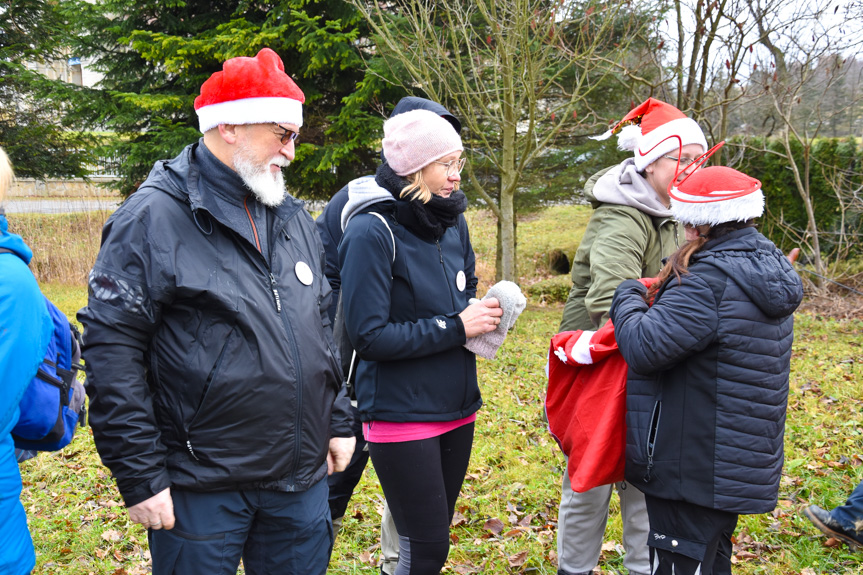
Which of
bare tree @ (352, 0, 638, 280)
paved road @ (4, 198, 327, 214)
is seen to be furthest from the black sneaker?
paved road @ (4, 198, 327, 214)

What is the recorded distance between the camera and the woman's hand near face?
2.56 m

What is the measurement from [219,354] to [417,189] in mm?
1033

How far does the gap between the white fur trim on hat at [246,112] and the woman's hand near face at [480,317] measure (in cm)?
99

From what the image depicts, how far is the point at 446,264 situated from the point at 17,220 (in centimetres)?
1346

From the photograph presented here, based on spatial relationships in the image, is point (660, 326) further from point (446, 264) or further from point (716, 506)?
point (446, 264)

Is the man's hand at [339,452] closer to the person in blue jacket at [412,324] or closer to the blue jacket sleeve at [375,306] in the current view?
the person in blue jacket at [412,324]

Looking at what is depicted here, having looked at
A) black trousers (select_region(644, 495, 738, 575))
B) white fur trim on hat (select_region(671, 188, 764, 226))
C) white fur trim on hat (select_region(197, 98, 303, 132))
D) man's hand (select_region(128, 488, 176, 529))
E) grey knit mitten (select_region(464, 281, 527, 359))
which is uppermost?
white fur trim on hat (select_region(197, 98, 303, 132))

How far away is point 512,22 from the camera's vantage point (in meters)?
8.23

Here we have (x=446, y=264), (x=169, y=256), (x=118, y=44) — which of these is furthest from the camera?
(x=118, y=44)

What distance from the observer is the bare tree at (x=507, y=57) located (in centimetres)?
821

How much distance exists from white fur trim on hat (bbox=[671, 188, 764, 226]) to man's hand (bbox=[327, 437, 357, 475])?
1.48 meters

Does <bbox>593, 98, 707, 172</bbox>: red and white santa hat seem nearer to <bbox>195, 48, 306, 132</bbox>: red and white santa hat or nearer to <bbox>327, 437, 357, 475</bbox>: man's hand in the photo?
<bbox>195, 48, 306, 132</bbox>: red and white santa hat

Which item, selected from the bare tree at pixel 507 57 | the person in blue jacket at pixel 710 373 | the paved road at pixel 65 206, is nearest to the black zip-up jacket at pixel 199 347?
the person in blue jacket at pixel 710 373

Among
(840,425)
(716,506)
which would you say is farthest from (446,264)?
(840,425)
